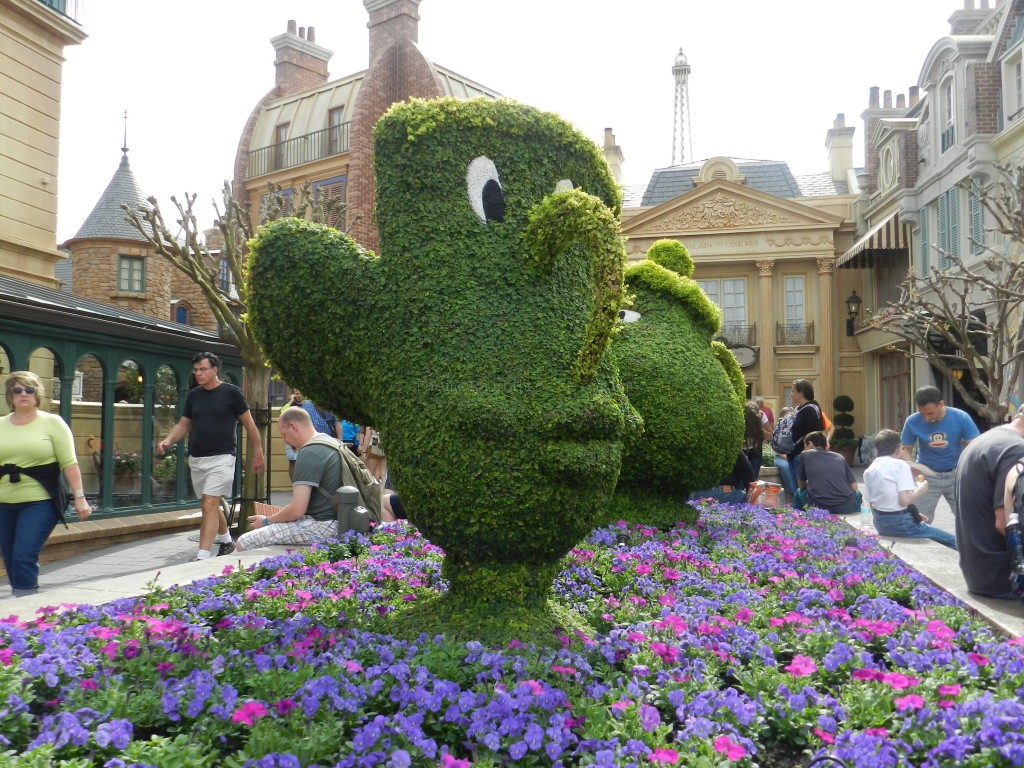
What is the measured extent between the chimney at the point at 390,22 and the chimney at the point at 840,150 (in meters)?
15.8

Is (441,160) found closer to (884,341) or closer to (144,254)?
(884,341)

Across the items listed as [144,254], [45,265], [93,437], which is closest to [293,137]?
[144,254]

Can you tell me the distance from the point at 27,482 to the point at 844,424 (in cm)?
2276

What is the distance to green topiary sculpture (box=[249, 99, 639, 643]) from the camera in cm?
337

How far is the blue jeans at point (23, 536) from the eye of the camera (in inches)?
213

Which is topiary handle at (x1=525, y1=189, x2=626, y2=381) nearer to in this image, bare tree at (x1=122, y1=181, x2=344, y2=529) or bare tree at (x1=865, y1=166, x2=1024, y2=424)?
bare tree at (x1=122, y1=181, x2=344, y2=529)

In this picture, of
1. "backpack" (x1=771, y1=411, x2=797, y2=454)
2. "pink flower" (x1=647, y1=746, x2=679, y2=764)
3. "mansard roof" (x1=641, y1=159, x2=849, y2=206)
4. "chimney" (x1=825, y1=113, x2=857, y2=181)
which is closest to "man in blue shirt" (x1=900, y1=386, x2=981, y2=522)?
"backpack" (x1=771, y1=411, x2=797, y2=454)

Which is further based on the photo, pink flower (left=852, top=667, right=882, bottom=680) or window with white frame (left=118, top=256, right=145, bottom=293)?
window with white frame (left=118, top=256, right=145, bottom=293)

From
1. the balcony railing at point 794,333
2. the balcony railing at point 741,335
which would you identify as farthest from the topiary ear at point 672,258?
the balcony railing at point 794,333

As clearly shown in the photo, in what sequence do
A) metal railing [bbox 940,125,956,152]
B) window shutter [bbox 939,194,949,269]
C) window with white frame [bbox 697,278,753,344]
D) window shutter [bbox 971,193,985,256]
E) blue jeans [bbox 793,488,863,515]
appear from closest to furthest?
blue jeans [bbox 793,488,863,515] < window shutter [bbox 971,193,985,256] < metal railing [bbox 940,125,956,152] < window shutter [bbox 939,194,949,269] < window with white frame [bbox 697,278,753,344]

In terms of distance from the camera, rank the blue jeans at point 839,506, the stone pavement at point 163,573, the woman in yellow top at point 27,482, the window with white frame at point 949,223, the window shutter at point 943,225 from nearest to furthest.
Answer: the stone pavement at point 163,573 → the woman in yellow top at point 27,482 → the blue jeans at point 839,506 → the window with white frame at point 949,223 → the window shutter at point 943,225

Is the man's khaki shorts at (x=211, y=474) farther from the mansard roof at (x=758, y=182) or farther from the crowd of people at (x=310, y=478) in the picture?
the mansard roof at (x=758, y=182)

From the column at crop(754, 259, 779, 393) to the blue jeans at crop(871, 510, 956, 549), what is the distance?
67.1 feet

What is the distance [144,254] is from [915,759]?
2738 centimetres
